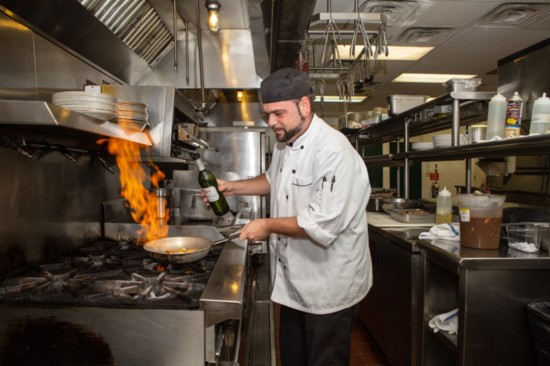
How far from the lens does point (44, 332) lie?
1335 millimetres

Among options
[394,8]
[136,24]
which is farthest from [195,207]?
[394,8]

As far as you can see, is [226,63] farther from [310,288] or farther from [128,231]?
[310,288]

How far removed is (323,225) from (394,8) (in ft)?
8.96

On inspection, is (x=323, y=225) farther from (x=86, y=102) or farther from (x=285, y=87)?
(x=86, y=102)

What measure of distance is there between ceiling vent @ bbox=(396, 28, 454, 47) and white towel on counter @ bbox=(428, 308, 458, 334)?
314 centimetres

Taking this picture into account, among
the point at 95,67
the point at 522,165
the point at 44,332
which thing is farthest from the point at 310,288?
the point at 522,165

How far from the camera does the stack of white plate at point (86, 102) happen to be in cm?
144

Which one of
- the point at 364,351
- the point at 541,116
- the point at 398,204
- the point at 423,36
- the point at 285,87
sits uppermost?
the point at 423,36

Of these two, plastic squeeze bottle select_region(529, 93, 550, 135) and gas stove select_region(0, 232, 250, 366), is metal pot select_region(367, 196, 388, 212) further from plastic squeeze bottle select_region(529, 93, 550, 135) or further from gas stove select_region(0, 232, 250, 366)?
gas stove select_region(0, 232, 250, 366)

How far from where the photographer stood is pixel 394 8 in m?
3.39

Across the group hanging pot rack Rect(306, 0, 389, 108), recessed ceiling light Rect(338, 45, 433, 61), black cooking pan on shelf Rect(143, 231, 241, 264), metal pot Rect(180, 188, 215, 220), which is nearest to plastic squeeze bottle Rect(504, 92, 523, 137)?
hanging pot rack Rect(306, 0, 389, 108)

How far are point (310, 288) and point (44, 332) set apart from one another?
3.79 ft

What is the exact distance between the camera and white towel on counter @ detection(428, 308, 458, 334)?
196 centimetres

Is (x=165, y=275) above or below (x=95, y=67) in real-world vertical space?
below
